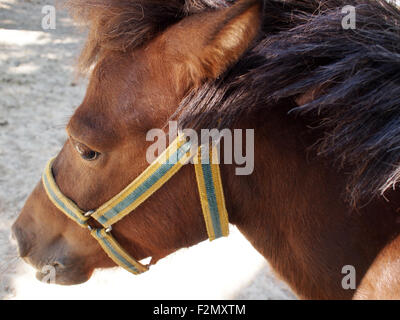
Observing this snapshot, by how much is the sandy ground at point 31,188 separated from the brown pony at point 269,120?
0.61 m

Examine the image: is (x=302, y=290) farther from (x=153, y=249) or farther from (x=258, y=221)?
(x=153, y=249)

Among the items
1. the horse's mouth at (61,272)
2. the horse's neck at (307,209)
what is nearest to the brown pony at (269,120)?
the horse's neck at (307,209)

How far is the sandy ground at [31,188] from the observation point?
3.28 meters

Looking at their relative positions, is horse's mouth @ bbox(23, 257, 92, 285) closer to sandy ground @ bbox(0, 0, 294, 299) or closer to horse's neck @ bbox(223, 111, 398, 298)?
horse's neck @ bbox(223, 111, 398, 298)

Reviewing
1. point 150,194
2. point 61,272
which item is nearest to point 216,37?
point 150,194

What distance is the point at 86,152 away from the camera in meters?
1.41

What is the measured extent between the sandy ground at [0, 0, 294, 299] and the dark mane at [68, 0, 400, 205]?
942 mm

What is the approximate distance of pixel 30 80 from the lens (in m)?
5.52

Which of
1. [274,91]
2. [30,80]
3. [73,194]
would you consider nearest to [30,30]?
[30,80]

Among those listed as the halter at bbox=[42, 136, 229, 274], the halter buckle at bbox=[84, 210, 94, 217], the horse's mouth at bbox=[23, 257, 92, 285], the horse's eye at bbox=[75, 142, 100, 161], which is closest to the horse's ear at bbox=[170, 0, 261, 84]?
the halter at bbox=[42, 136, 229, 274]

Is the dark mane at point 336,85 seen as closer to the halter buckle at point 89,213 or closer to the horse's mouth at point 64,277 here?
the halter buckle at point 89,213

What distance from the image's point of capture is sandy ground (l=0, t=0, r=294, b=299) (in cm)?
328

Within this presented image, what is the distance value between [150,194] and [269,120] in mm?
500

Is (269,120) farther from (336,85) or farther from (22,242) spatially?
(22,242)
